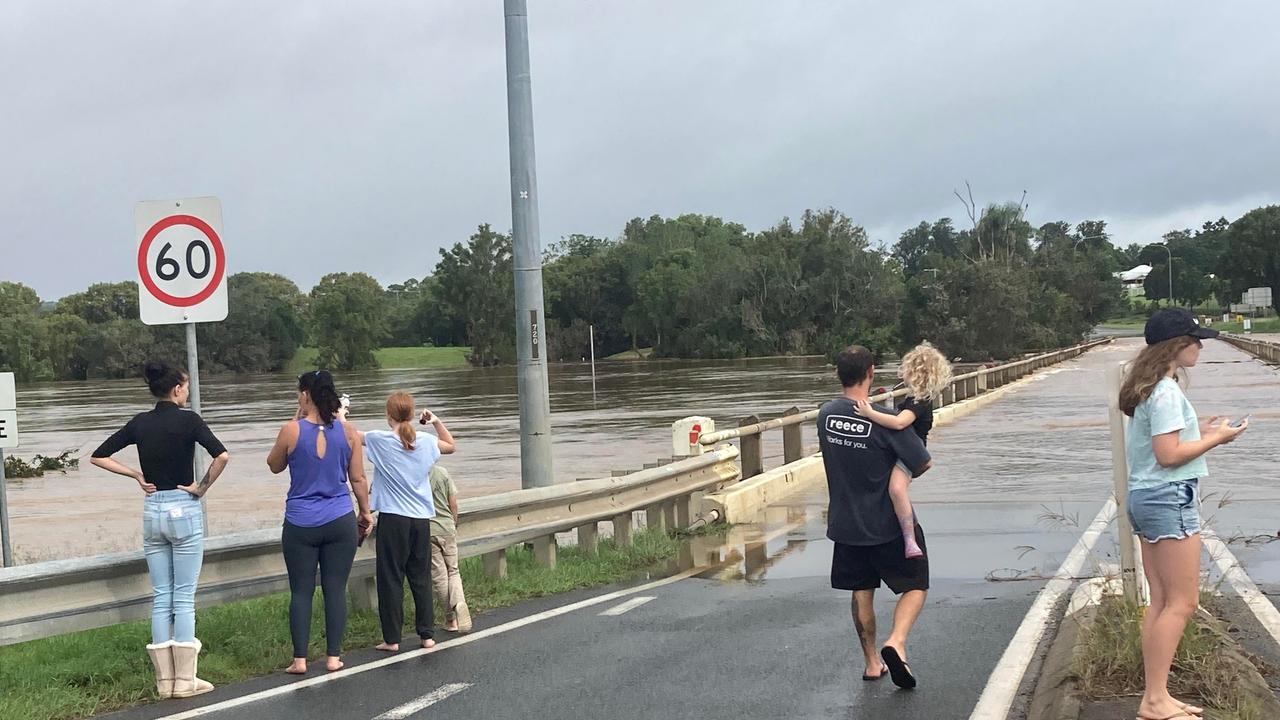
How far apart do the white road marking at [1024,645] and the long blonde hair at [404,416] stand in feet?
12.4

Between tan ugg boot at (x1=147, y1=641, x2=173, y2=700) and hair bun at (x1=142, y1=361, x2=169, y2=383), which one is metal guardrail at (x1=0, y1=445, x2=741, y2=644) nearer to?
tan ugg boot at (x1=147, y1=641, x2=173, y2=700)

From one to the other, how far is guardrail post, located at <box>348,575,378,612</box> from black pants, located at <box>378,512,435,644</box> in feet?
2.89

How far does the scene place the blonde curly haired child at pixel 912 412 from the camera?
6211 mm

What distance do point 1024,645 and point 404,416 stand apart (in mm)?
4046

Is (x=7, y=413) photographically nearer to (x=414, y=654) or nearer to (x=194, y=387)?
(x=194, y=387)

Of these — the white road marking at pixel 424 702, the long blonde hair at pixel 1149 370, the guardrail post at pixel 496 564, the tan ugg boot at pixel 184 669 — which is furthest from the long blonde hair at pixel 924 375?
the guardrail post at pixel 496 564

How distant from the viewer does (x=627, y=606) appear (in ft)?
29.7

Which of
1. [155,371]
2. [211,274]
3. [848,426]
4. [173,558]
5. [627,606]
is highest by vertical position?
[211,274]

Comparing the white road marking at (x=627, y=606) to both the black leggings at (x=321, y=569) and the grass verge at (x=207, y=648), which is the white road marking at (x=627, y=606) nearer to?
the grass verge at (x=207, y=648)

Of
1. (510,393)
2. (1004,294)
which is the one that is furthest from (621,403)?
(1004,294)

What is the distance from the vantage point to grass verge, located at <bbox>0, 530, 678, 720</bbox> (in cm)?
682

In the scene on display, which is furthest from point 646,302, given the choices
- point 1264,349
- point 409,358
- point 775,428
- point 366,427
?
point 775,428

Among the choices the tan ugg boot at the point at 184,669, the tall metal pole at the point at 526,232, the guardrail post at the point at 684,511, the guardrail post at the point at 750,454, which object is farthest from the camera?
the guardrail post at the point at 750,454

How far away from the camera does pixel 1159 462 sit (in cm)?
493
